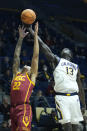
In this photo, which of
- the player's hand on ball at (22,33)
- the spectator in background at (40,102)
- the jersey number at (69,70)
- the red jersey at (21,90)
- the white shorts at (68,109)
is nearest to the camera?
the red jersey at (21,90)

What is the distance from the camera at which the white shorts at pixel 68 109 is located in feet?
19.5

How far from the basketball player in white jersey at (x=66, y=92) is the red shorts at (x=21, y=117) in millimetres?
1183

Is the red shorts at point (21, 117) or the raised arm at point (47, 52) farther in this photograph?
the raised arm at point (47, 52)

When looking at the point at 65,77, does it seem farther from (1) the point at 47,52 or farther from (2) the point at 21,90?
(2) the point at 21,90

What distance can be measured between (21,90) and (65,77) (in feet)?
4.60

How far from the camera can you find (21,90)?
5.09 meters

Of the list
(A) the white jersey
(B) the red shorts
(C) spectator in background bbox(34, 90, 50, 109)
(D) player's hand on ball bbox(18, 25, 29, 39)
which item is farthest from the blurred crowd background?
(B) the red shorts

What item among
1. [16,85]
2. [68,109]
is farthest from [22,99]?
[68,109]

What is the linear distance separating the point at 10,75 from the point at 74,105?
23.0 feet

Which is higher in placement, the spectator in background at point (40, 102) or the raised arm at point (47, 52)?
the raised arm at point (47, 52)

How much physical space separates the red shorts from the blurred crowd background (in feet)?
5.92

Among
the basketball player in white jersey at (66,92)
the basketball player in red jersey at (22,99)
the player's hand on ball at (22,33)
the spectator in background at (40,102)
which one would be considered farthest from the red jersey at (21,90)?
the spectator in background at (40,102)

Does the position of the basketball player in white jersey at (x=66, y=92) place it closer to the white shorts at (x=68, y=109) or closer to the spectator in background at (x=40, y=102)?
the white shorts at (x=68, y=109)

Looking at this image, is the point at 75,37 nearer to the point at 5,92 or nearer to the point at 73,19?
the point at 73,19
